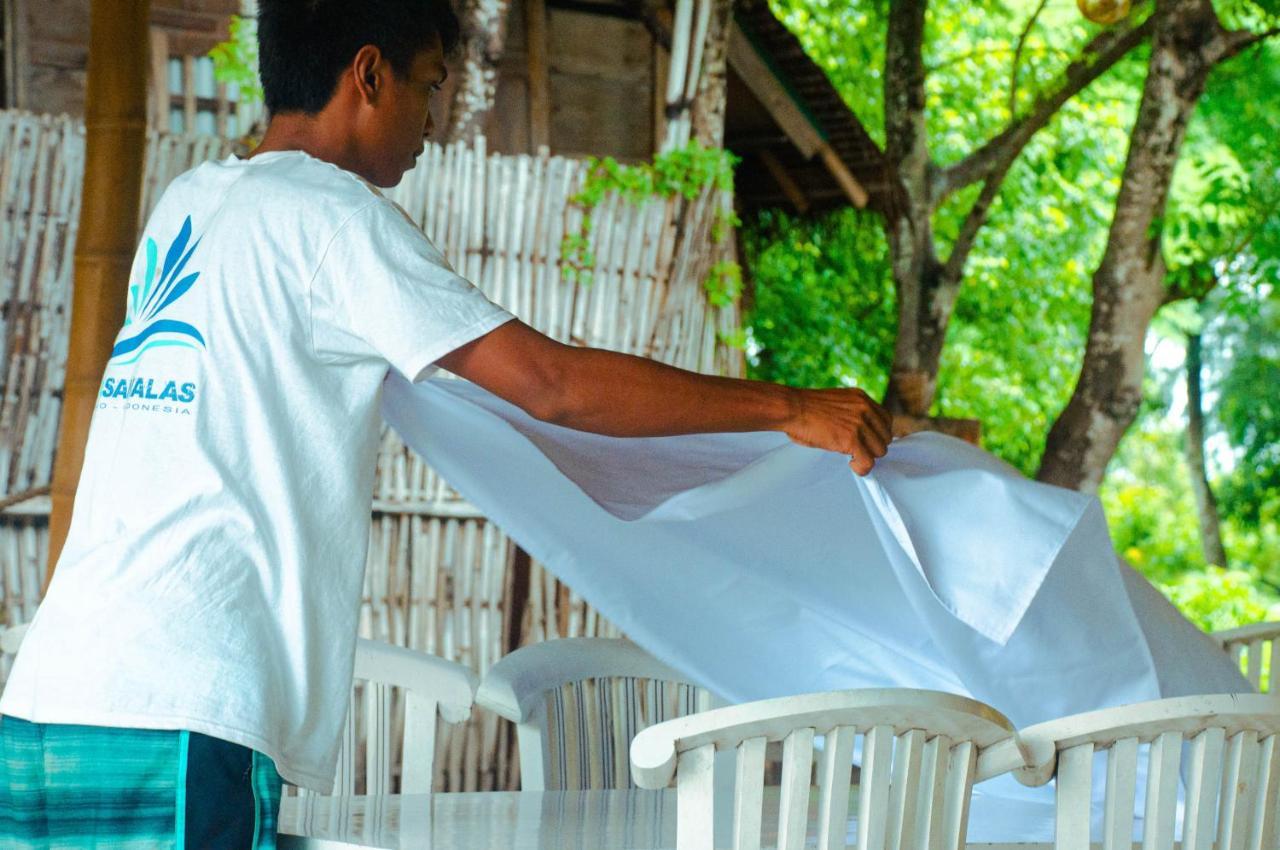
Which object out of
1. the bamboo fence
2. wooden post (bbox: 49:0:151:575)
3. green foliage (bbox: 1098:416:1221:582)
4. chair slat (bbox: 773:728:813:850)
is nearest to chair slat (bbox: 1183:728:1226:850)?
chair slat (bbox: 773:728:813:850)

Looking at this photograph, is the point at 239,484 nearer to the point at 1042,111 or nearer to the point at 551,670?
the point at 551,670

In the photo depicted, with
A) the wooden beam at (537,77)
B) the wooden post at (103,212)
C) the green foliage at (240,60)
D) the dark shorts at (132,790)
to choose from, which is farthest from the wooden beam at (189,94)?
the dark shorts at (132,790)

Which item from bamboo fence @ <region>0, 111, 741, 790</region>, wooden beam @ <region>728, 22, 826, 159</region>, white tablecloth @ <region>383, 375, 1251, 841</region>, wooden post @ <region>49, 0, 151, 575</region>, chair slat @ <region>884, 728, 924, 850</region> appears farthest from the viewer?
wooden beam @ <region>728, 22, 826, 159</region>

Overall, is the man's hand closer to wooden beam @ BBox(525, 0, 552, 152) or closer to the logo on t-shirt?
the logo on t-shirt

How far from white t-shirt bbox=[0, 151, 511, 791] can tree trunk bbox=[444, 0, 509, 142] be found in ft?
9.73

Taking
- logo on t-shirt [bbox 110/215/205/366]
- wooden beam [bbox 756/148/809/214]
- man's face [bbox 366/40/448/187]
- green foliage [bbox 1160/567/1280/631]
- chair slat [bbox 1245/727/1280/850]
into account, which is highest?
wooden beam [bbox 756/148/809/214]

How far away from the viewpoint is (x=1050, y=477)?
5379 mm

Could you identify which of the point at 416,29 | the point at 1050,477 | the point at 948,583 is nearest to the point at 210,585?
the point at 416,29

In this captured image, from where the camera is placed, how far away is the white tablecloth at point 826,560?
6.91 feet

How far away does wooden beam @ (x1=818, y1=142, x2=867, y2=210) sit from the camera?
21.5ft

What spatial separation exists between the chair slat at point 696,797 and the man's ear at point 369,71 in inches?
38.3

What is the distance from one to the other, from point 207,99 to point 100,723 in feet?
11.4

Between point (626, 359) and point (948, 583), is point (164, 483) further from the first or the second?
point (948, 583)

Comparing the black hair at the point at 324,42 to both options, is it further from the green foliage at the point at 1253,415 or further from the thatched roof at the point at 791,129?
the green foliage at the point at 1253,415
